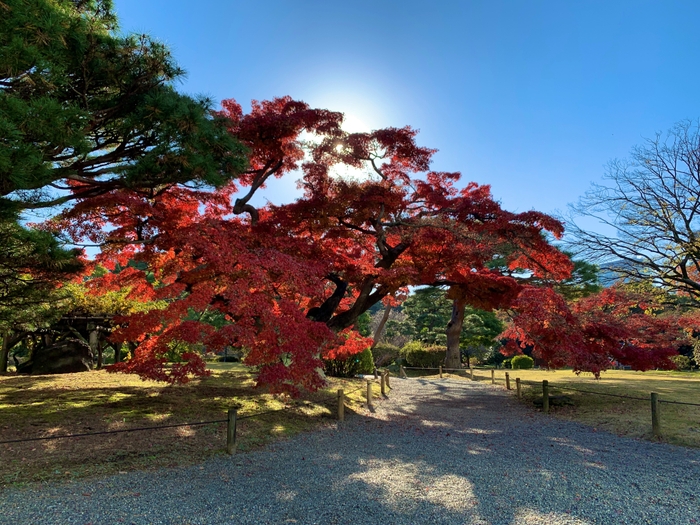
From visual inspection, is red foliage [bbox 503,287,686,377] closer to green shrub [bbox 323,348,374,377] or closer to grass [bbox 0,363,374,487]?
grass [bbox 0,363,374,487]

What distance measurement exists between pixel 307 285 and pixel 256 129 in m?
4.22

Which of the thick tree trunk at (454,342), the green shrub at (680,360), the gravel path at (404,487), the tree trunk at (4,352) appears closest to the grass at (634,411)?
the gravel path at (404,487)

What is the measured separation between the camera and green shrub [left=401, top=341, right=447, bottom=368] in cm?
2244

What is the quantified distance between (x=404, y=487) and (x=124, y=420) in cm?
490

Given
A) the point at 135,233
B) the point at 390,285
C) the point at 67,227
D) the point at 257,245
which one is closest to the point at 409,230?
the point at 390,285

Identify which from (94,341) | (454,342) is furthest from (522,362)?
(94,341)

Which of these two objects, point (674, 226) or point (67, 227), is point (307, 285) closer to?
point (67, 227)

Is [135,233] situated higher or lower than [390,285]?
higher

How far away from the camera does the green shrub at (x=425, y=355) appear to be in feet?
73.6

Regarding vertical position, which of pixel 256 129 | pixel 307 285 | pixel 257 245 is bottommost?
pixel 307 285

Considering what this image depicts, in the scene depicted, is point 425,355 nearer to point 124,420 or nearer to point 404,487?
point 124,420

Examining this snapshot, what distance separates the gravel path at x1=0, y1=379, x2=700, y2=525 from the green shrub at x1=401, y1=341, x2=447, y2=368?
15.3 m

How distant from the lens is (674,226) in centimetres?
878

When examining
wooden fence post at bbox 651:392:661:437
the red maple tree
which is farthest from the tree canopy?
wooden fence post at bbox 651:392:661:437
